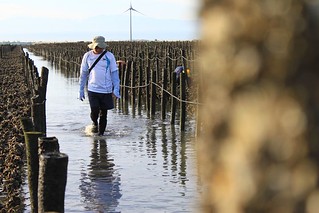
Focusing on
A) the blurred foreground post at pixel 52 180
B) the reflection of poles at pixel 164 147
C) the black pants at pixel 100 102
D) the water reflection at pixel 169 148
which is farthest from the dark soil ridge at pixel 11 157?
the reflection of poles at pixel 164 147

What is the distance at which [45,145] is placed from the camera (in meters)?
5.28

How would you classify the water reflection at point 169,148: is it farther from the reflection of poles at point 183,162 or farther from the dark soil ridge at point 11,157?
the dark soil ridge at point 11,157

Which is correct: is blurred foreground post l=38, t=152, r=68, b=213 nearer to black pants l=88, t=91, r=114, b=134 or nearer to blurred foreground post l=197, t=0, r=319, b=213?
blurred foreground post l=197, t=0, r=319, b=213

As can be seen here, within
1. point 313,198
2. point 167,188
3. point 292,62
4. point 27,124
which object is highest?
point 292,62

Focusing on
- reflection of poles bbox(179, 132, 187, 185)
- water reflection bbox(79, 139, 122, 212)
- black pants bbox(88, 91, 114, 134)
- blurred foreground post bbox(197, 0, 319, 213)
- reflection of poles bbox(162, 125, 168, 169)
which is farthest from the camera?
black pants bbox(88, 91, 114, 134)

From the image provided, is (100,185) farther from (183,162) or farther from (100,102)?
(100,102)

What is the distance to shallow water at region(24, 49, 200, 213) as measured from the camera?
654 centimetres

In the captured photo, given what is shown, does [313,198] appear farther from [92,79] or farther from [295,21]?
[92,79]

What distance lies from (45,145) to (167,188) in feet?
7.07

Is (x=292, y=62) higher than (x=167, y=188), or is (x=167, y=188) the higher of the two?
(x=292, y=62)

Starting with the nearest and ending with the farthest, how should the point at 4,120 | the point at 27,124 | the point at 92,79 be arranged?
the point at 27,124
the point at 92,79
the point at 4,120

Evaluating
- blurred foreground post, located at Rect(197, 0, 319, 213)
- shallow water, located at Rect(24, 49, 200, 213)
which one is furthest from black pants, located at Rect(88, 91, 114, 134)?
blurred foreground post, located at Rect(197, 0, 319, 213)

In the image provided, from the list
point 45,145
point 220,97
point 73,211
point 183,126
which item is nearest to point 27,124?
point 73,211

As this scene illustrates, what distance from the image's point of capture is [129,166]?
8.52 meters
